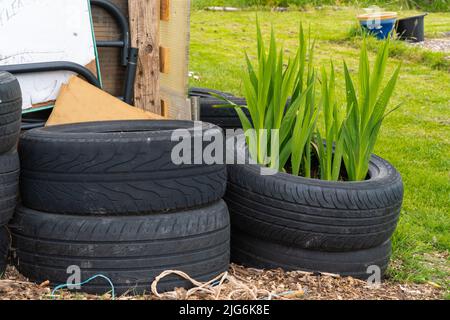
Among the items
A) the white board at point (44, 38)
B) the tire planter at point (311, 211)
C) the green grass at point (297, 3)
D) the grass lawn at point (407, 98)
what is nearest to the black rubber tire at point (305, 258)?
the tire planter at point (311, 211)

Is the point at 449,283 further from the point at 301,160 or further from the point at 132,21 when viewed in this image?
the point at 132,21

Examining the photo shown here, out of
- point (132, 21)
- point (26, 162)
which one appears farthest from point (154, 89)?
point (26, 162)

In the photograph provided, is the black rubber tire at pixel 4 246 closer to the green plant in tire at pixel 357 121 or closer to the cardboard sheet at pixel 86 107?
the cardboard sheet at pixel 86 107

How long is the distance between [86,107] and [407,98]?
216 inches

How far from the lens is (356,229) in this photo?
3482mm

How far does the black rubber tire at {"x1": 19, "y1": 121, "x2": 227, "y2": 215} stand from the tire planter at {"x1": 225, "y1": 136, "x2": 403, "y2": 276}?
1.45ft

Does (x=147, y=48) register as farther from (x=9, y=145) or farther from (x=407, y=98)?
(x=407, y=98)

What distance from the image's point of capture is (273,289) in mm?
3275

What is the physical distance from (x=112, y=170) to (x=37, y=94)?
3.89ft

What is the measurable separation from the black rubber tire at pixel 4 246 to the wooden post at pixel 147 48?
62.8 inches

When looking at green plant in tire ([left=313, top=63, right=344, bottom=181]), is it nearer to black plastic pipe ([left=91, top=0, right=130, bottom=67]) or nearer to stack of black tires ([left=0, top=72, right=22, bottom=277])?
black plastic pipe ([left=91, top=0, right=130, bottom=67])

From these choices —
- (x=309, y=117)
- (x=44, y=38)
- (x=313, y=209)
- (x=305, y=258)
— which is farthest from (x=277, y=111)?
(x=44, y=38)

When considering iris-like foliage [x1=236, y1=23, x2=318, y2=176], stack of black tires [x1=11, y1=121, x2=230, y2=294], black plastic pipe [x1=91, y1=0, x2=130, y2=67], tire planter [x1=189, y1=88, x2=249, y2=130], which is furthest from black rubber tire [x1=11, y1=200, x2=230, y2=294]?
tire planter [x1=189, y1=88, x2=249, y2=130]

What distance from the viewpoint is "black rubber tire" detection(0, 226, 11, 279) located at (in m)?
3.19
